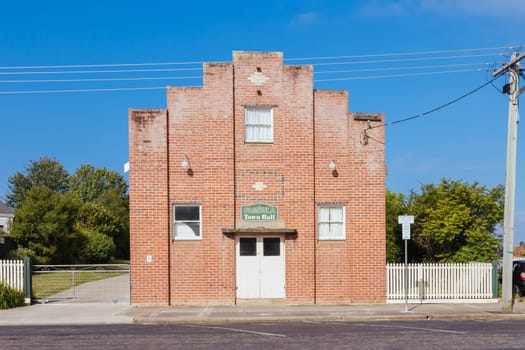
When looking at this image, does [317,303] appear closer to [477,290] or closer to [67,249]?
[477,290]

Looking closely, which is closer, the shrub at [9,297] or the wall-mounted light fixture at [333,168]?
the shrub at [9,297]

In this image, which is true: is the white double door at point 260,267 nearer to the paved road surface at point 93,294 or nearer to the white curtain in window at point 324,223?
the white curtain in window at point 324,223

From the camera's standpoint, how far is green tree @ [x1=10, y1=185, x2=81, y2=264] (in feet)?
152

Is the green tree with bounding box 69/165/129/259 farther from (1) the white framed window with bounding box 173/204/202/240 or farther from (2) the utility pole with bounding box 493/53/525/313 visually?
(2) the utility pole with bounding box 493/53/525/313

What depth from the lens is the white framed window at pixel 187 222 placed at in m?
20.7

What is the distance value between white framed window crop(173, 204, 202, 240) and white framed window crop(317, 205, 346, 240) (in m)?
4.14

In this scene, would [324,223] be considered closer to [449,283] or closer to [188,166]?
[449,283]

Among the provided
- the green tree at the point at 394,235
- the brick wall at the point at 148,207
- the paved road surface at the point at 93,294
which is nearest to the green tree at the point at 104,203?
the paved road surface at the point at 93,294

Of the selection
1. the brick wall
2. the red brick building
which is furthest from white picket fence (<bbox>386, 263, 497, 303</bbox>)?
the brick wall

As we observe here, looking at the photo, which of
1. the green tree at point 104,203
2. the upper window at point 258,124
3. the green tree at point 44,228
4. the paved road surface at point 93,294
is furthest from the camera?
the green tree at point 104,203

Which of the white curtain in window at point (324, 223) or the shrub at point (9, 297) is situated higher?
the white curtain in window at point (324, 223)

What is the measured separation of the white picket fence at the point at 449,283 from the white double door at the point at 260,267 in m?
4.11

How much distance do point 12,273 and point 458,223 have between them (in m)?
17.8

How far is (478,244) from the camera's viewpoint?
25828 millimetres
